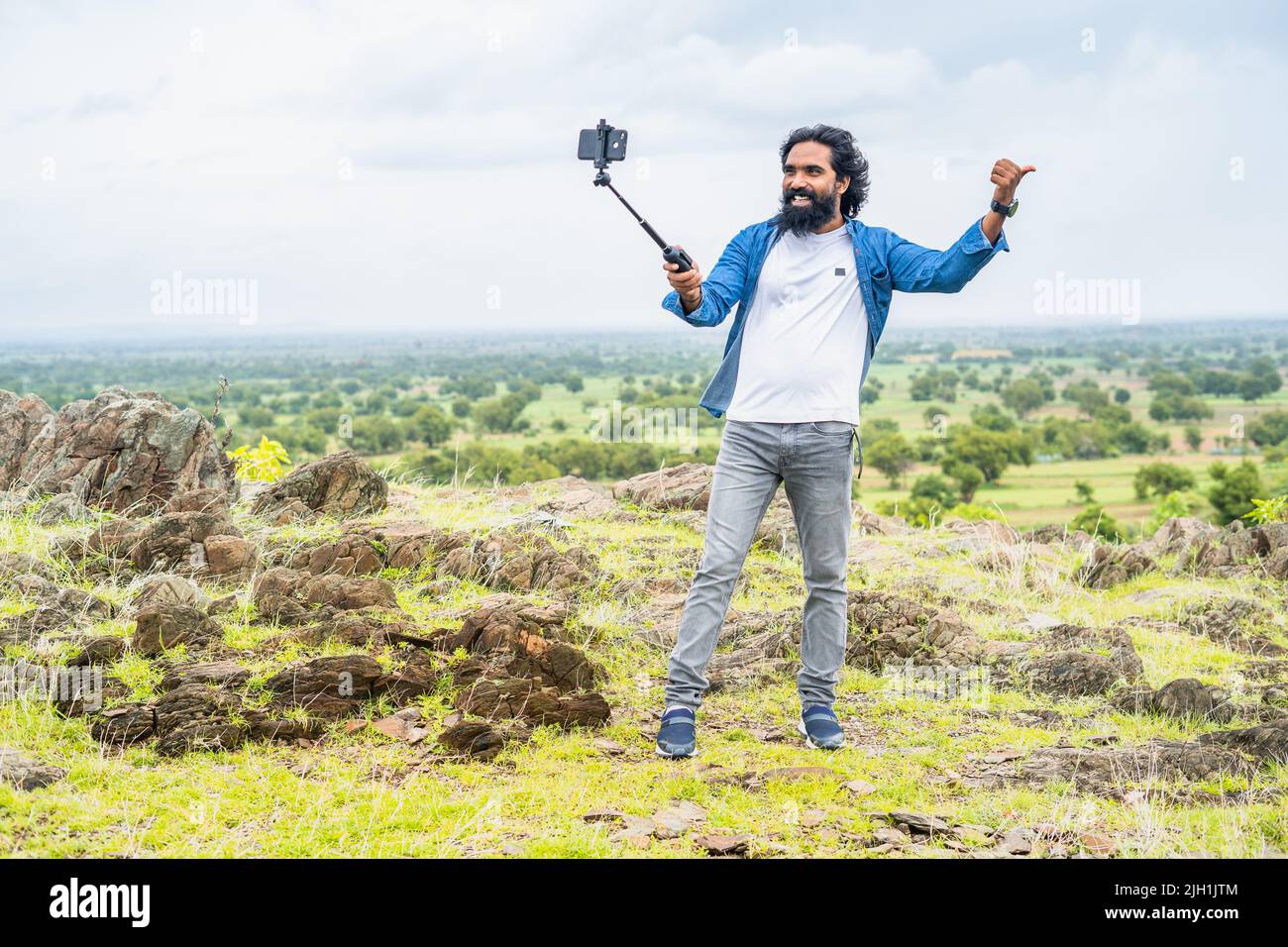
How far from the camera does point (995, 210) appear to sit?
4.44 m

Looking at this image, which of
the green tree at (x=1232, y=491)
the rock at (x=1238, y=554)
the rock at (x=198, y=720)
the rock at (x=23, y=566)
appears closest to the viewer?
the rock at (x=198, y=720)

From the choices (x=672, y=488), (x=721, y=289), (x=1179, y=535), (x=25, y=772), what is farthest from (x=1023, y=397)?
(x=25, y=772)

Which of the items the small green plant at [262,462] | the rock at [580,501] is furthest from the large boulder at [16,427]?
the rock at [580,501]

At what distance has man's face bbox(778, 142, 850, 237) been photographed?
4.68 metres

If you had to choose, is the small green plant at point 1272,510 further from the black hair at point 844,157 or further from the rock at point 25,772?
the rock at point 25,772

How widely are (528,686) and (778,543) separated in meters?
3.96

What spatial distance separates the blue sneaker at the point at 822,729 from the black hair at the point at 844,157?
2.08 metres

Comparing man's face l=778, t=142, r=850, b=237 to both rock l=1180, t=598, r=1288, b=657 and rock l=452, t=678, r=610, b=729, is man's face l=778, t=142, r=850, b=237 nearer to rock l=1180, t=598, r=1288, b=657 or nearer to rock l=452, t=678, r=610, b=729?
rock l=452, t=678, r=610, b=729

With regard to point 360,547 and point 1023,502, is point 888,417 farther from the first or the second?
point 360,547

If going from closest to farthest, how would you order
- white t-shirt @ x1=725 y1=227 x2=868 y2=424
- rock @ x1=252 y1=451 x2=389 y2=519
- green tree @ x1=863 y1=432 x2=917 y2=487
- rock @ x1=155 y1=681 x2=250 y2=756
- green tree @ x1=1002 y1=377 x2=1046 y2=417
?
rock @ x1=155 y1=681 x2=250 y2=756 → white t-shirt @ x1=725 y1=227 x2=868 y2=424 → rock @ x1=252 y1=451 x2=389 y2=519 → green tree @ x1=863 y1=432 x2=917 y2=487 → green tree @ x1=1002 y1=377 x2=1046 y2=417

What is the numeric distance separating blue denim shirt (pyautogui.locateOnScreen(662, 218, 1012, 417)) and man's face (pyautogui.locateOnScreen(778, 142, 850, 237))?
102mm

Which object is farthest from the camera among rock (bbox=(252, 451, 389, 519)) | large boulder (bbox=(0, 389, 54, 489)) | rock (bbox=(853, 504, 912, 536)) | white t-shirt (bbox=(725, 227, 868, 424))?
rock (bbox=(853, 504, 912, 536))

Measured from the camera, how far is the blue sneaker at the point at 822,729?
4.81 meters

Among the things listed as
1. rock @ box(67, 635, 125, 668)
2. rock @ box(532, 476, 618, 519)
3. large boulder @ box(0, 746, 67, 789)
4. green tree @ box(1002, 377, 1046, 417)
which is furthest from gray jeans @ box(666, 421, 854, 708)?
green tree @ box(1002, 377, 1046, 417)
